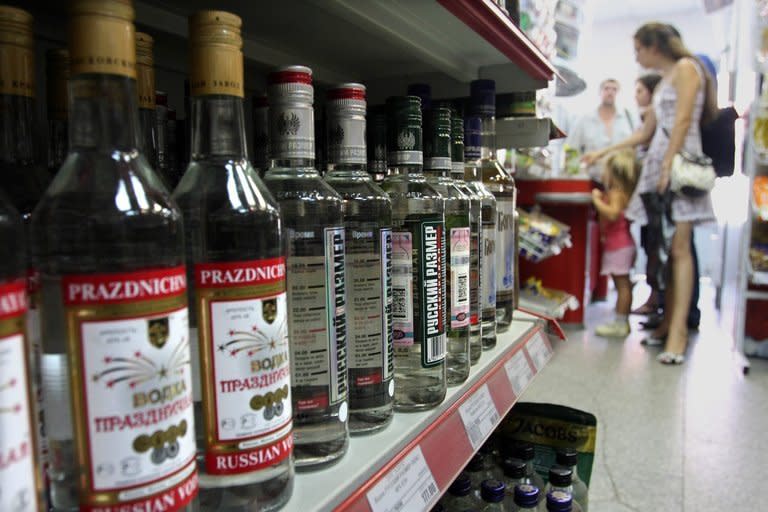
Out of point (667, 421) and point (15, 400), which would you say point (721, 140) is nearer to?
point (667, 421)

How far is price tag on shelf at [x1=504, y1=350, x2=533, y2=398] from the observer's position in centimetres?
105

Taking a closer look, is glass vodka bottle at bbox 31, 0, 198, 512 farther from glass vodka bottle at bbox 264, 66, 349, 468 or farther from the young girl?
the young girl

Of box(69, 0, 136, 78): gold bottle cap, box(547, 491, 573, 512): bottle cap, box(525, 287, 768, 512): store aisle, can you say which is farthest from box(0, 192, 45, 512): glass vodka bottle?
box(525, 287, 768, 512): store aisle

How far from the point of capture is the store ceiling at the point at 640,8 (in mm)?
7148

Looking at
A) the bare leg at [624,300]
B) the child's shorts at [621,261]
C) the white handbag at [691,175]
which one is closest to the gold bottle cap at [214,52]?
the white handbag at [691,175]

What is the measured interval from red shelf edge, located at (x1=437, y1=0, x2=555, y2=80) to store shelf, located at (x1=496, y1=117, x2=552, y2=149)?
157mm

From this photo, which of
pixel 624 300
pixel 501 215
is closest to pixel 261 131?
→ pixel 501 215

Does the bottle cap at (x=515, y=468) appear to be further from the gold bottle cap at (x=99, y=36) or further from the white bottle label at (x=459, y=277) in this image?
the gold bottle cap at (x=99, y=36)

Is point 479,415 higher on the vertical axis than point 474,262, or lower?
lower

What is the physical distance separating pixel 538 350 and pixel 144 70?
0.97 meters

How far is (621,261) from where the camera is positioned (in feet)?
13.8

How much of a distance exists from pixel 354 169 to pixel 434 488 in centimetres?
40

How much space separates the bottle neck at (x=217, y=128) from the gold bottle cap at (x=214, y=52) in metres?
0.02

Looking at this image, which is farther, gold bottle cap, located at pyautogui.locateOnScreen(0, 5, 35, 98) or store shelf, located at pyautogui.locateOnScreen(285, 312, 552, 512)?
store shelf, located at pyautogui.locateOnScreen(285, 312, 552, 512)
